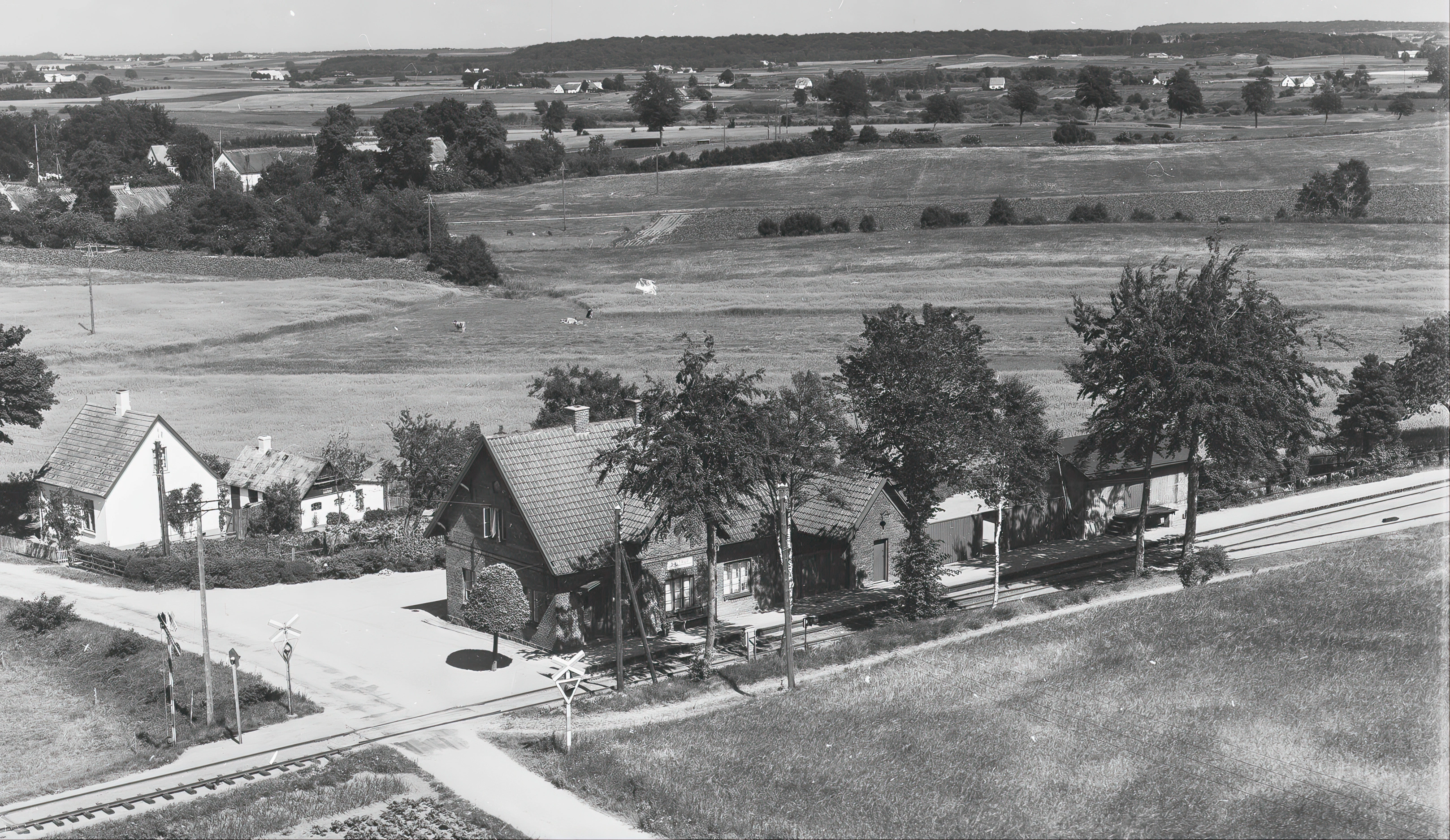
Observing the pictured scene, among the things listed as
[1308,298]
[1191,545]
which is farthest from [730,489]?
[1308,298]

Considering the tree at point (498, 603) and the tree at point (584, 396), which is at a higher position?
the tree at point (584, 396)

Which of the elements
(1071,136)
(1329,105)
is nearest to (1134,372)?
(1071,136)

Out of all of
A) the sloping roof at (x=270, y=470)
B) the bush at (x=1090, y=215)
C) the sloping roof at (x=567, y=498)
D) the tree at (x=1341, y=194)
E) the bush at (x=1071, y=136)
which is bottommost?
the sloping roof at (x=270, y=470)

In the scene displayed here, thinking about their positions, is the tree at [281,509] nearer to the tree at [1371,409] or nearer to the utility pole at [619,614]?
the utility pole at [619,614]

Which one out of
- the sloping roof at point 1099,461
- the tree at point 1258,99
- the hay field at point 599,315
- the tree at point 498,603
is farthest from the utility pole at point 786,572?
the tree at point 1258,99

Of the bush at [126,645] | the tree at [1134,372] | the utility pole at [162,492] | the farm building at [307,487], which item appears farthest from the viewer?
the farm building at [307,487]

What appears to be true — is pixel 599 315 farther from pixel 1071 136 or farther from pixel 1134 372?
pixel 1071 136
